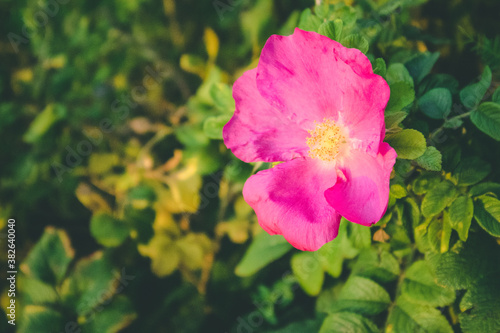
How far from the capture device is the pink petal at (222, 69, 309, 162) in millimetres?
878

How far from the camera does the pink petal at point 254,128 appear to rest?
88 cm

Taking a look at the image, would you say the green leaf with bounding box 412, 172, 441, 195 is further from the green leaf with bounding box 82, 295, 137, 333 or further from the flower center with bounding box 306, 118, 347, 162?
the green leaf with bounding box 82, 295, 137, 333

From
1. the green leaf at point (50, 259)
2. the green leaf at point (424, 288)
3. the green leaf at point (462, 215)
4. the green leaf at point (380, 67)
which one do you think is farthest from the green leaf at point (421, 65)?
the green leaf at point (50, 259)

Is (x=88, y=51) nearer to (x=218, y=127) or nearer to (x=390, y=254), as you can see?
(x=218, y=127)

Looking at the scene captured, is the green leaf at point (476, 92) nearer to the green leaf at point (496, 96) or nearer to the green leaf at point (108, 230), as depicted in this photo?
the green leaf at point (496, 96)

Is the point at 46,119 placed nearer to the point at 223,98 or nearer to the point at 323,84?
the point at 223,98

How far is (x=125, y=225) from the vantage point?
1.51 m

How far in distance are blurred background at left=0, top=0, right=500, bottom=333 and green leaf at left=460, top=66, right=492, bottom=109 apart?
31cm

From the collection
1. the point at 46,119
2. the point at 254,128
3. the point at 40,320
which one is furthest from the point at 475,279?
the point at 46,119

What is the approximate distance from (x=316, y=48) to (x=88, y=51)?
1340 mm

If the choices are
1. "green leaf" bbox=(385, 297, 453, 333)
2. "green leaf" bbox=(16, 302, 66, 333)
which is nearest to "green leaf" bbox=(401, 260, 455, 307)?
"green leaf" bbox=(385, 297, 453, 333)

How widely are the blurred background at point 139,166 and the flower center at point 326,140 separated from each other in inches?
12.0

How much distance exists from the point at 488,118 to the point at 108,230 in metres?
1.26

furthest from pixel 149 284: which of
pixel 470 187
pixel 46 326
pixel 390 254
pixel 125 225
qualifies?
pixel 470 187
